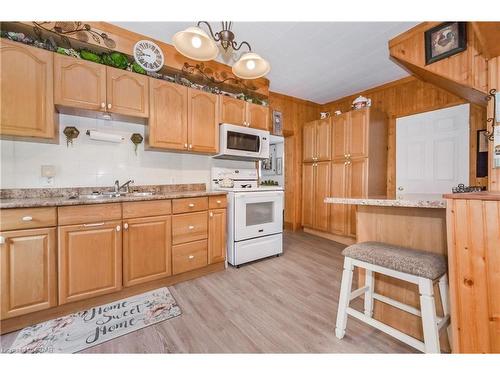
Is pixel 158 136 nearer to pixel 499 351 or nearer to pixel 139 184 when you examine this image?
pixel 139 184

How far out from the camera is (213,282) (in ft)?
7.04

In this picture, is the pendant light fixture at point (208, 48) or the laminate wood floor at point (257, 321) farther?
the pendant light fixture at point (208, 48)

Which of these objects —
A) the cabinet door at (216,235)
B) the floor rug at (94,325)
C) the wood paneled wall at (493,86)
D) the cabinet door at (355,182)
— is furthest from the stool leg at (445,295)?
the cabinet door at (355,182)

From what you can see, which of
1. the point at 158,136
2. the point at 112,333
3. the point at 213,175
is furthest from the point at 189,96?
the point at 112,333

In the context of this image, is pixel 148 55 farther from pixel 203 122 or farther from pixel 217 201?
pixel 217 201

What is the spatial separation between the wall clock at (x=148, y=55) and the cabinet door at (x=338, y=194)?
298 centimetres

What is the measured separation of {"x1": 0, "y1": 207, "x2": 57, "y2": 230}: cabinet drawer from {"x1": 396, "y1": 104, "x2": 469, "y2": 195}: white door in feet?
13.6

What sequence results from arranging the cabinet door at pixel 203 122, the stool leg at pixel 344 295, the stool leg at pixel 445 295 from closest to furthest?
the stool leg at pixel 445 295
the stool leg at pixel 344 295
the cabinet door at pixel 203 122

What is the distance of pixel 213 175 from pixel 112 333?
1.95 metres

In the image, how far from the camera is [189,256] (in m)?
2.18

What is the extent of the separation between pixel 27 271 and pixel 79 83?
1.54 m

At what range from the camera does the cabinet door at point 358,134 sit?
318 cm

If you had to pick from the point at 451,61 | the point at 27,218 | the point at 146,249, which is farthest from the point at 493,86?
the point at 27,218

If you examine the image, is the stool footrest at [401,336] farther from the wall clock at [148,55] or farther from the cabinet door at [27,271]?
the wall clock at [148,55]
